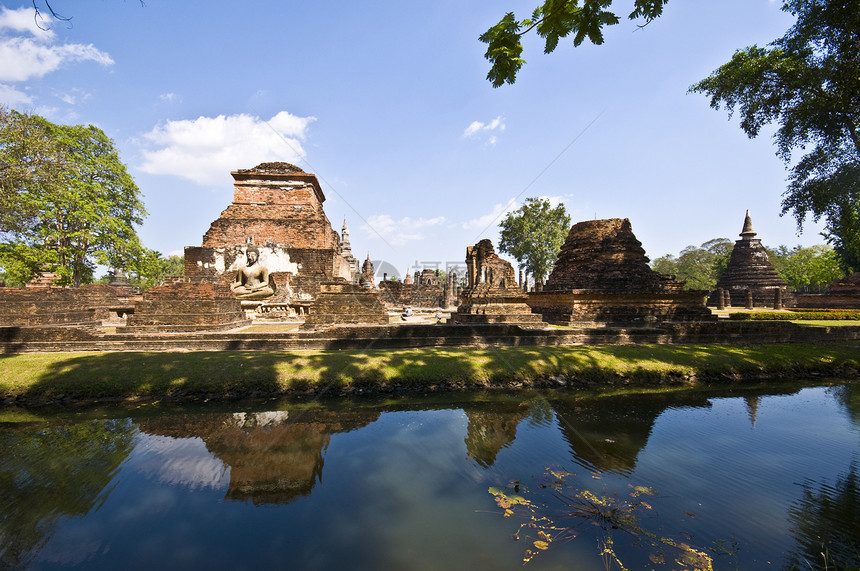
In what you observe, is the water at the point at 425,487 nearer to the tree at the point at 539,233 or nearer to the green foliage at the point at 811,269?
the tree at the point at 539,233

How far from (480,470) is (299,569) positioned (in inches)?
79.0

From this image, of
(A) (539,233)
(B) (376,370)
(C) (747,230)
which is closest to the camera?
(B) (376,370)

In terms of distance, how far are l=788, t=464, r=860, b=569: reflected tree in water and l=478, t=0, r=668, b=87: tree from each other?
166 inches

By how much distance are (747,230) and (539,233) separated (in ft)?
56.1

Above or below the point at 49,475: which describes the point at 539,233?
above

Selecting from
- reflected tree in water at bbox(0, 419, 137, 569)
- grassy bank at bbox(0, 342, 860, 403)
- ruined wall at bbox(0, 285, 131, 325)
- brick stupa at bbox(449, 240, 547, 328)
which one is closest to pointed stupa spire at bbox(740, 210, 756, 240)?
grassy bank at bbox(0, 342, 860, 403)

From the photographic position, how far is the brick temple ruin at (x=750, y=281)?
27.9 meters

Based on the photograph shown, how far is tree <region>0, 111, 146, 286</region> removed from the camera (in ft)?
49.4

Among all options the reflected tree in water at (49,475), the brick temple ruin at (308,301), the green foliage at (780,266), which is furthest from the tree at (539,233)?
the reflected tree in water at (49,475)

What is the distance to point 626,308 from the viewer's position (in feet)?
42.0

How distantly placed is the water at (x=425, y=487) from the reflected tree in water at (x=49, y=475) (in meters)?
0.02

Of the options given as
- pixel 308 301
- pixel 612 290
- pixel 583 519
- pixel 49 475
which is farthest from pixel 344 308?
pixel 612 290

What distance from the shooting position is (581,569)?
240 centimetres

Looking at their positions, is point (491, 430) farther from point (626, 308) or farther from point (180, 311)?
point (626, 308)
